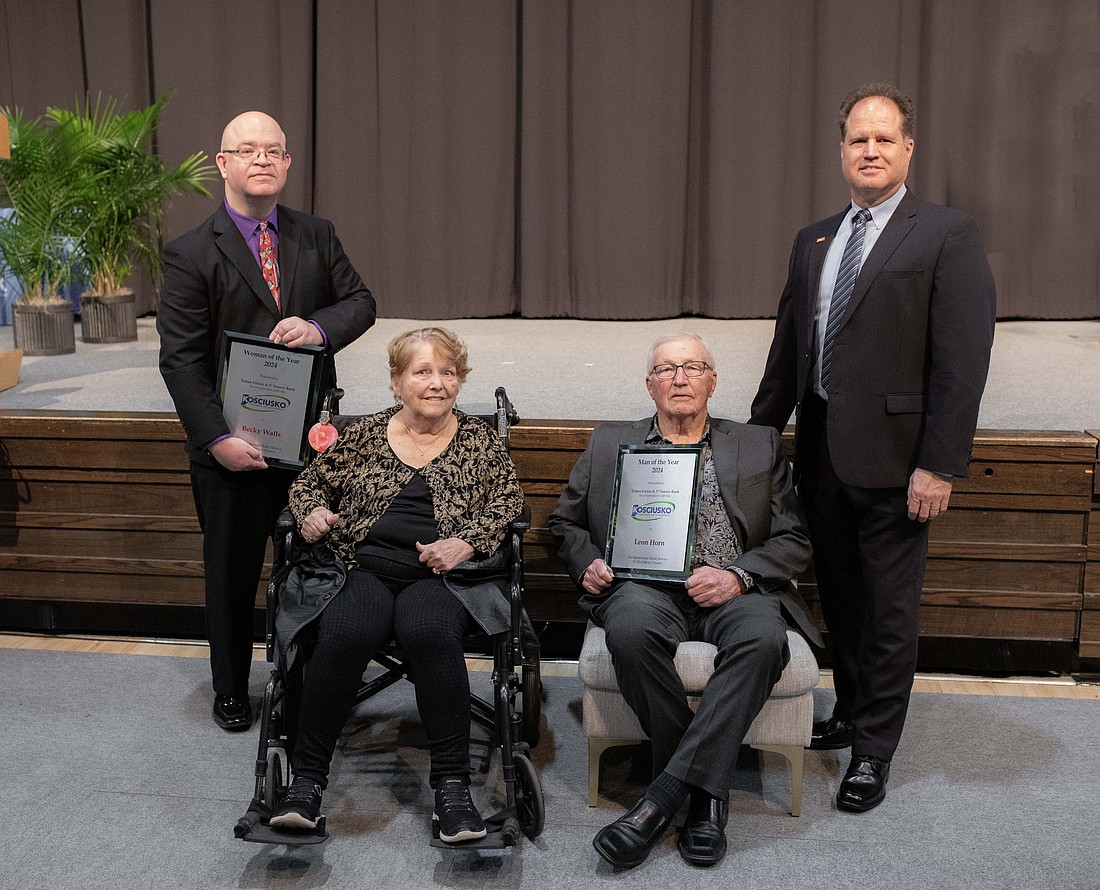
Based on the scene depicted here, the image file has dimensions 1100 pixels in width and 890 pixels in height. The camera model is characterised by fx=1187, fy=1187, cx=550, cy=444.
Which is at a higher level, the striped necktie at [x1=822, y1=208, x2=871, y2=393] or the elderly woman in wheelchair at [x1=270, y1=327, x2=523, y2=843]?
the striped necktie at [x1=822, y1=208, x2=871, y2=393]

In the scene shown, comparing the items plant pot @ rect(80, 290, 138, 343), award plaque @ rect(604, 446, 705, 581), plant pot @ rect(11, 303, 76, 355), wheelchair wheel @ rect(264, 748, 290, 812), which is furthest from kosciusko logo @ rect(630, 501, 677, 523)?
plant pot @ rect(80, 290, 138, 343)

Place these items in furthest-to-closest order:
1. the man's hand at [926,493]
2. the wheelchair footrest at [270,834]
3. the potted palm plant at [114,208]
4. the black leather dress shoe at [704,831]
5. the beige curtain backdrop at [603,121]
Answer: the beige curtain backdrop at [603,121]
the potted palm plant at [114,208]
the man's hand at [926,493]
the black leather dress shoe at [704,831]
the wheelchair footrest at [270,834]

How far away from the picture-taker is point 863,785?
2.58 m

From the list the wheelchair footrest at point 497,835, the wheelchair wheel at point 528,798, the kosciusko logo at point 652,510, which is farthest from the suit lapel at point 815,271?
the wheelchair footrest at point 497,835

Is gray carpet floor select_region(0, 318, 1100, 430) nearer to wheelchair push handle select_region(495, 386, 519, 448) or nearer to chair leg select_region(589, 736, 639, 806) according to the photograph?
wheelchair push handle select_region(495, 386, 519, 448)

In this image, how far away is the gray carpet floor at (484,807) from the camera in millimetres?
2322

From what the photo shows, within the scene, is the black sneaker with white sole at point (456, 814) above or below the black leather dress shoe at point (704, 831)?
above

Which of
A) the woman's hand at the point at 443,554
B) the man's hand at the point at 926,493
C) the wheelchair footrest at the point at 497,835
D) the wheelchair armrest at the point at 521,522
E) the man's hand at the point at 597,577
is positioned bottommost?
the wheelchair footrest at the point at 497,835

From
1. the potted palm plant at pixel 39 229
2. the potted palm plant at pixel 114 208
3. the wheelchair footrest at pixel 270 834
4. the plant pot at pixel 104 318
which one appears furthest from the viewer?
the plant pot at pixel 104 318

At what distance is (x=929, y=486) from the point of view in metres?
2.47

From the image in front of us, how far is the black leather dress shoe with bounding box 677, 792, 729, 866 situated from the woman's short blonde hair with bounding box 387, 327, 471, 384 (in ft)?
3.59

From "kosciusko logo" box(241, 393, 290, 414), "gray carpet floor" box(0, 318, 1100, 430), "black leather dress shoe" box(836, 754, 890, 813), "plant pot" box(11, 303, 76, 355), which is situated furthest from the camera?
"plant pot" box(11, 303, 76, 355)

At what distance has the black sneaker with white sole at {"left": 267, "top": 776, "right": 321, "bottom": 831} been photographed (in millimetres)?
2262

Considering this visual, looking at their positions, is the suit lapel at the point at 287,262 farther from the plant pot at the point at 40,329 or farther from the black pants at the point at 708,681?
the plant pot at the point at 40,329
